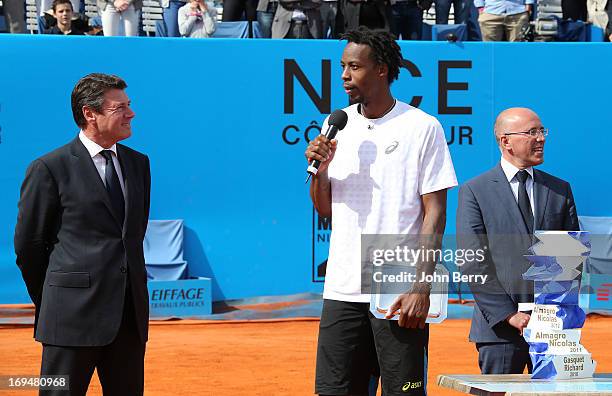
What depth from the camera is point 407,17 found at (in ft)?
44.7

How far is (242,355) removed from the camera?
32.5 feet

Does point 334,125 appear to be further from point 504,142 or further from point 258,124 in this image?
point 258,124

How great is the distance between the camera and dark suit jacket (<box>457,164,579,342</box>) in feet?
16.1

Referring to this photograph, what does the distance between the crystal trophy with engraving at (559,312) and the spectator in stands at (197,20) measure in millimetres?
9809

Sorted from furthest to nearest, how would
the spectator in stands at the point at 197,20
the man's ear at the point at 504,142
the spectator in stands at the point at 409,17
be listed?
the spectator in stands at the point at 409,17
the spectator in stands at the point at 197,20
the man's ear at the point at 504,142

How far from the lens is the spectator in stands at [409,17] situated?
13.6m

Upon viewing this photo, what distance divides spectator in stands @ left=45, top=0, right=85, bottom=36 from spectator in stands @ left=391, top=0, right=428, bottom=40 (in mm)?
4101

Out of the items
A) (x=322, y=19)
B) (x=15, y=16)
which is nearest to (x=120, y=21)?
(x=15, y=16)

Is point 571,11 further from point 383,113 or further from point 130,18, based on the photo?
point 383,113

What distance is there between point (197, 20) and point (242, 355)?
5.16 metres

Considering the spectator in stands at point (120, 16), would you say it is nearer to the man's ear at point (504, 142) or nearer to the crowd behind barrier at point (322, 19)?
the crowd behind barrier at point (322, 19)

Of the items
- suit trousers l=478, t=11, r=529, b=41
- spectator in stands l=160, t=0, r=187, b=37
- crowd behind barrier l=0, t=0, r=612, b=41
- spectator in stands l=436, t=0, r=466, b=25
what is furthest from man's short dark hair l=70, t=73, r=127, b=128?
spectator in stands l=436, t=0, r=466, b=25

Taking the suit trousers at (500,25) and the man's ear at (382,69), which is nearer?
the man's ear at (382,69)

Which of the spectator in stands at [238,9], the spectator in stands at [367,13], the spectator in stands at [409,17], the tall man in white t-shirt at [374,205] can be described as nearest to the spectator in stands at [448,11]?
the spectator in stands at [409,17]
